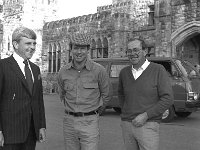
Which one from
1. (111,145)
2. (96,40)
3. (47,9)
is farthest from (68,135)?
(47,9)

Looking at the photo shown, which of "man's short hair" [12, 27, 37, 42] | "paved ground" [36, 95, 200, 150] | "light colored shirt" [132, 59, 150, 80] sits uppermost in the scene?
"man's short hair" [12, 27, 37, 42]

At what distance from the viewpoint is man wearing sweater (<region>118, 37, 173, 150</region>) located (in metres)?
3.52

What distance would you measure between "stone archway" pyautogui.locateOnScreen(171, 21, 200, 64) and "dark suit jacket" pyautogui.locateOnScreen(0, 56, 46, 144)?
41.7 ft

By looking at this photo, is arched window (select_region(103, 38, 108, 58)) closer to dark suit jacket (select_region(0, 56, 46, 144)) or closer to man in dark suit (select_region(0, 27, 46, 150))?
man in dark suit (select_region(0, 27, 46, 150))

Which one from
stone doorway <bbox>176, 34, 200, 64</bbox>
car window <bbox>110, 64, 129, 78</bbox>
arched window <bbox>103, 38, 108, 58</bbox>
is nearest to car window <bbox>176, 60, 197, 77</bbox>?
car window <bbox>110, 64, 129, 78</bbox>

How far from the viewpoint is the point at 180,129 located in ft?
28.4

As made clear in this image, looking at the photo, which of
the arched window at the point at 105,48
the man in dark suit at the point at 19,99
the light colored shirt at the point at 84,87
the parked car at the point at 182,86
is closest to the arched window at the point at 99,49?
the arched window at the point at 105,48

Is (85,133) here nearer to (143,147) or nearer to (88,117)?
(88,117)

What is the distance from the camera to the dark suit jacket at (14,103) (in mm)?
3429

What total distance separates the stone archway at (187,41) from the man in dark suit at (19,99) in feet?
41.3

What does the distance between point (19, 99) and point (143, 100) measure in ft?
4.19

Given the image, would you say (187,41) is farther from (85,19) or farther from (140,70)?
(140,70)

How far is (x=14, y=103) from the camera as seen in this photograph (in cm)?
346

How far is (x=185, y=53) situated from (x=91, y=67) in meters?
13.4
